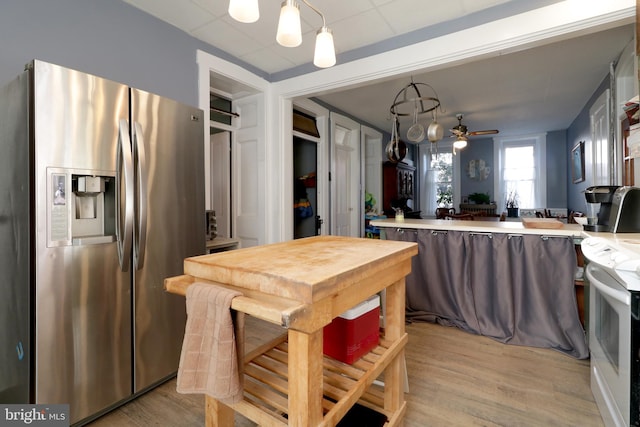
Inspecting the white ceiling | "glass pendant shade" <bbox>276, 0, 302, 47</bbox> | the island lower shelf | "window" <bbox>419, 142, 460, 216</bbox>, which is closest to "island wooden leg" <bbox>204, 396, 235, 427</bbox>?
the island lower shelf

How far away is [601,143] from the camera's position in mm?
3699

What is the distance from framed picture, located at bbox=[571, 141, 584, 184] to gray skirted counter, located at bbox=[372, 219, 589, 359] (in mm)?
3071

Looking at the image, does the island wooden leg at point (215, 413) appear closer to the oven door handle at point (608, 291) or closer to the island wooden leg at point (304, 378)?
the island wooden leg at point (304, 378)

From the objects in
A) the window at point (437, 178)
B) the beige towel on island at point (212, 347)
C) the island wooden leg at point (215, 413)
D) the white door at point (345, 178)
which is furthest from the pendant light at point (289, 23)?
the window at point (437, 178)

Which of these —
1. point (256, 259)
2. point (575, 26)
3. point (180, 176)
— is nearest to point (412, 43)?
point (575, 26)

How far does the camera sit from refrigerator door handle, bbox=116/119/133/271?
63.3 inches

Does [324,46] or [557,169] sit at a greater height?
[557,169]

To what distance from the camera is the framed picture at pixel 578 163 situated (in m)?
4.82

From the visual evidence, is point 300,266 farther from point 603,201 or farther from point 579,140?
point 579,140

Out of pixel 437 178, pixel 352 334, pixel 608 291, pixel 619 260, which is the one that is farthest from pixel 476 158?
pixel 352 334

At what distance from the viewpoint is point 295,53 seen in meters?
2.97

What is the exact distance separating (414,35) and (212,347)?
273 centimetres

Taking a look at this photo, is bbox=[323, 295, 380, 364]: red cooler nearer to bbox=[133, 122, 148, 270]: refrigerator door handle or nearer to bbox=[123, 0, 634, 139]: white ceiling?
bbox=[133, 122, 148, 270]: refrigerator door handle

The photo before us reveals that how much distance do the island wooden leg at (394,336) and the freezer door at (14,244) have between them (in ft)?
5.44
